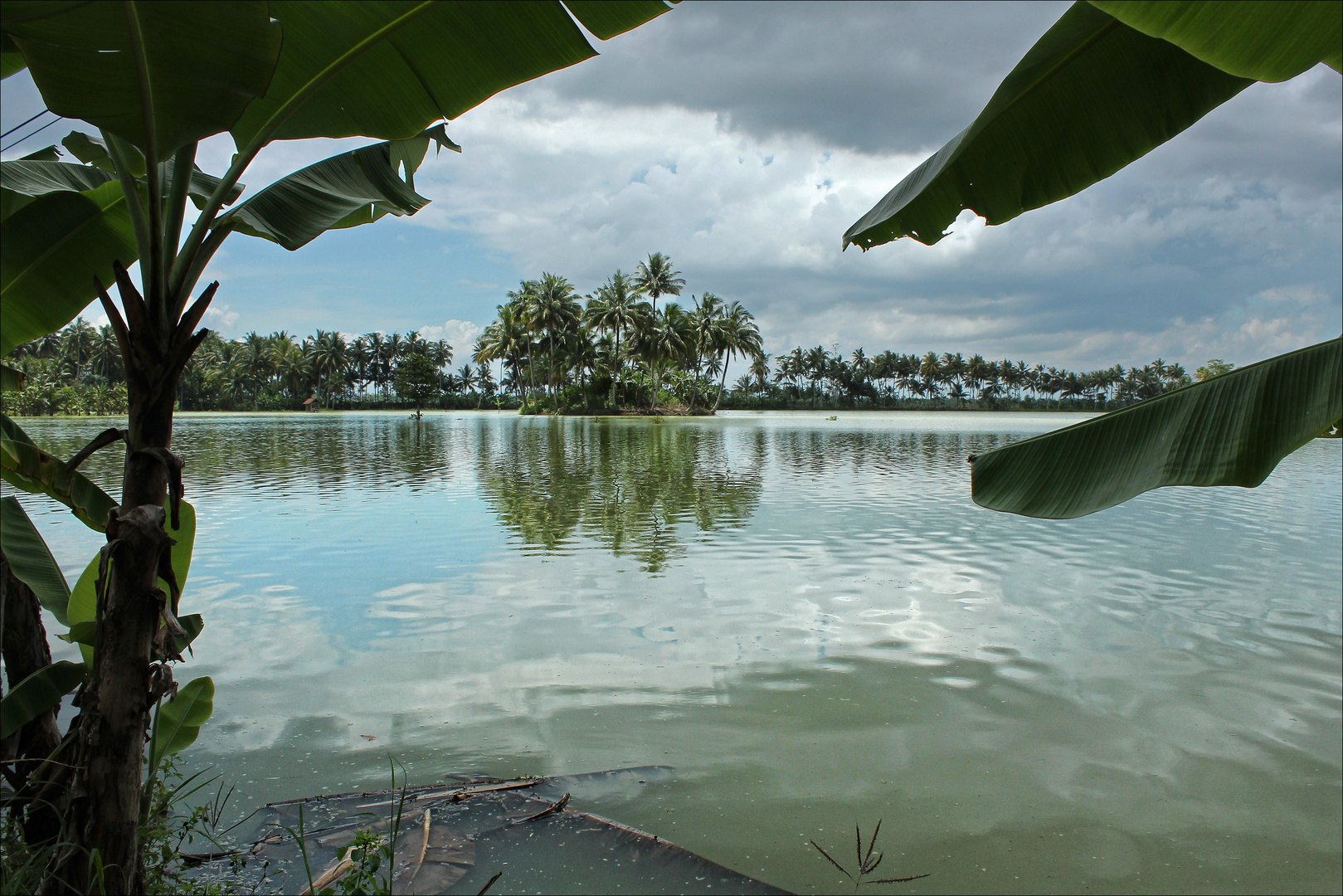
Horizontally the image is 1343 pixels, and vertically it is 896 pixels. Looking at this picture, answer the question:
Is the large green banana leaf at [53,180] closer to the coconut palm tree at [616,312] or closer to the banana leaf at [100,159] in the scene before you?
the banana leaf at [100,159]

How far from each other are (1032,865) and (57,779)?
323 cm

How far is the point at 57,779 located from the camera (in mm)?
2117

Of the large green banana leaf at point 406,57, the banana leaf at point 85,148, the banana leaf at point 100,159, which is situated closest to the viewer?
the large green banana leaf at point 406,57


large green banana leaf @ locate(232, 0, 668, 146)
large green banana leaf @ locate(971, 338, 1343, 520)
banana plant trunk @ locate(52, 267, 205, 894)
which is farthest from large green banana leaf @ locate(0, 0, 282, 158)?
large green banana leaf @ locate(971, 338, 1343, 520)

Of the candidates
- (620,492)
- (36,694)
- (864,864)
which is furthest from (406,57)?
(620,492)

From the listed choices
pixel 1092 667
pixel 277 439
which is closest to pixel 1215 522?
pixel 1092 667

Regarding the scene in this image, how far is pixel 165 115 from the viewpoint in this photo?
168cm

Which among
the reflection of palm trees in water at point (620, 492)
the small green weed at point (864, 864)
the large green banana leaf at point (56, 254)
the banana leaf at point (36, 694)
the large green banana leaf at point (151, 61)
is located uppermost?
the large green banana leaf at point (151, 61)

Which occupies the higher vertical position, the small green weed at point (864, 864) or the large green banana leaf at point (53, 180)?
the large green banana leaf at point (53, 180)

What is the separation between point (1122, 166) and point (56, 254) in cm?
365

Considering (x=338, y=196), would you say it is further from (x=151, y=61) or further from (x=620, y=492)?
(x=620, y=492)

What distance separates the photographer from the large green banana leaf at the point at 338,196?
2.49 meters

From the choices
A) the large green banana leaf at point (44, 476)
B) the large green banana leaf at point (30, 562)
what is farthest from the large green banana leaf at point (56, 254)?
the large green banana leaf at point (30, 562)

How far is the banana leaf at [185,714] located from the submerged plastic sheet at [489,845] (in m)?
0.45
